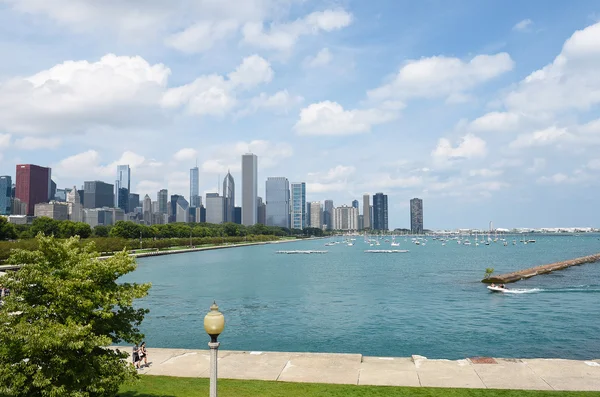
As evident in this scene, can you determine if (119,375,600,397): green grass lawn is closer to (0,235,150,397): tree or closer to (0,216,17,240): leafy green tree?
(0,235,150,397): tree

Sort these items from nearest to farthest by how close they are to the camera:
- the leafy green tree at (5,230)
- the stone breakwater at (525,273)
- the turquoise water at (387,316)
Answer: the turquoise water at (387,316) → the stone breakwater at (525,273) → the leafy green tree at (5,230)

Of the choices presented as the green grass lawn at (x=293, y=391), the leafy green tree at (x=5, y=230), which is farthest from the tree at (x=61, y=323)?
the leafy green tree at (x=5, y=230)

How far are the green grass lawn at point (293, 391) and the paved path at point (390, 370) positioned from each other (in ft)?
3.99

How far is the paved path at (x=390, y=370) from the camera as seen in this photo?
73.1 feet

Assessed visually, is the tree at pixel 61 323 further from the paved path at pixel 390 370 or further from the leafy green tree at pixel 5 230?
the leafy green tree at pixel 5 230

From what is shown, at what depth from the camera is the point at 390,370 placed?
24.8 meters

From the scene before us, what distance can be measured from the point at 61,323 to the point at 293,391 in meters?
10.2

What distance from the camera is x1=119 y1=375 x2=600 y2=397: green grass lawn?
A: 66.1ft

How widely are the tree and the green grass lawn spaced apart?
4.84 m

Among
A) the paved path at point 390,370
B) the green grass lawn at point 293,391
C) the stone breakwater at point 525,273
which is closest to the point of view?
the green grass lawn at point 293,391

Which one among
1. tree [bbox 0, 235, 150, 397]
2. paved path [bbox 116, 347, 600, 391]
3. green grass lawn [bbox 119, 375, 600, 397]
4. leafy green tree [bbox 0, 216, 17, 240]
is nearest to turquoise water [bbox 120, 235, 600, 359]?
paved path [bbox 116, 347, 600, 391]

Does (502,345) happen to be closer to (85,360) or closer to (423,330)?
(423,330)

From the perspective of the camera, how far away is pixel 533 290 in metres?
73.7

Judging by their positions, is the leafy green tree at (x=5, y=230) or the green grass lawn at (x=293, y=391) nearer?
the green grass lawn at (x=293, y=391)
